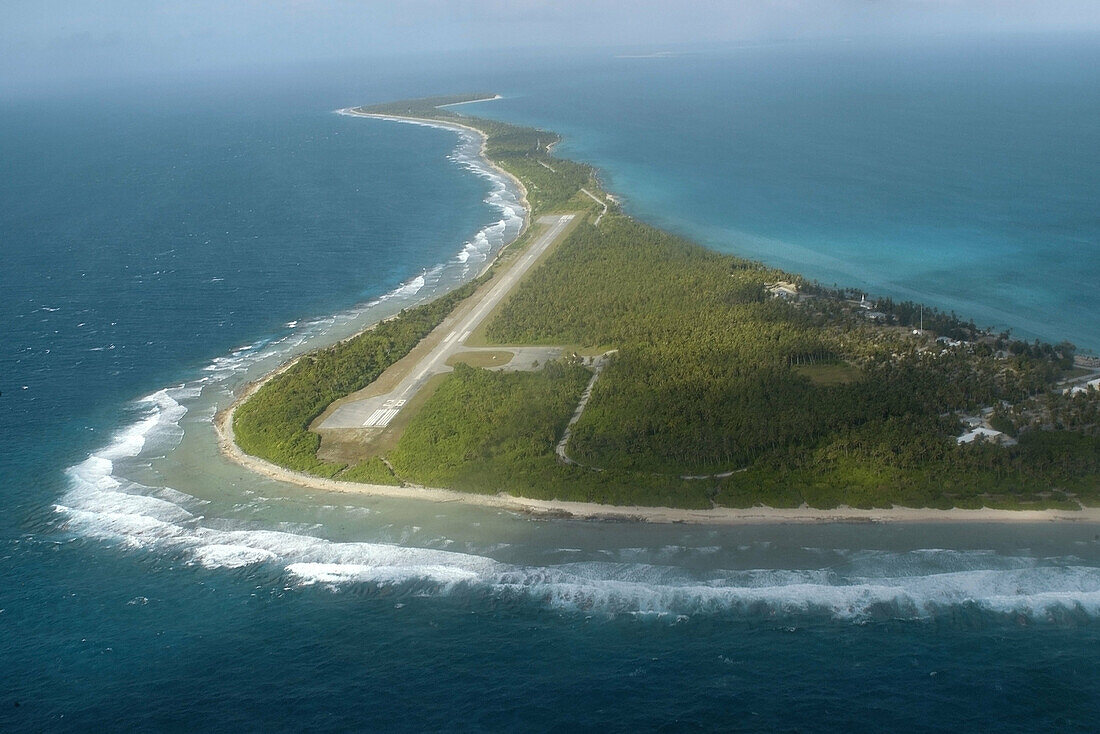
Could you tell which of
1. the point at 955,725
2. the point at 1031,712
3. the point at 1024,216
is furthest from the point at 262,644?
the point at 1024,216

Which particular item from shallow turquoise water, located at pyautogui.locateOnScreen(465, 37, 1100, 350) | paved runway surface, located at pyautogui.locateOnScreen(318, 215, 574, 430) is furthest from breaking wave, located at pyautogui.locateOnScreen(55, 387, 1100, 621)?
shallow turquoise water, located at pyautogui.locateOnScreen(465, 37, 1100, 350)

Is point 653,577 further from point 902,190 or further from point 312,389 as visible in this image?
point 902,190

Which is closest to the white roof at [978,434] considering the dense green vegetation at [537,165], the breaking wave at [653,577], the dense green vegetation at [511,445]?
the breaking wave at [653,577]

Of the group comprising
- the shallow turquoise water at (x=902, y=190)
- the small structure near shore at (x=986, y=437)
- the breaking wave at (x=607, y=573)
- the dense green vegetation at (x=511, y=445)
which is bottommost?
the breaking wave at (x=607, y=573)

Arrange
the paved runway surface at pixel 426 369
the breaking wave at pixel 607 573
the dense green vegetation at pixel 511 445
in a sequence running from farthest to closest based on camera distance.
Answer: the paved runway surface at pixel 426 369
the dense green vegetation at pixel 511 445
the breaking wave at pixel 607 573

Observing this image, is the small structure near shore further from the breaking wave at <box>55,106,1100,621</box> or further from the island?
the breaking wave at <box>55,106,1100,621</box>

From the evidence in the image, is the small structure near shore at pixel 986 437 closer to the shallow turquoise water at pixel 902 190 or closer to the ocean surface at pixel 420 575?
the ocean surface at pixel 420 575

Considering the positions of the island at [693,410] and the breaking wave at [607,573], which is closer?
the breaking wave at [607,573]

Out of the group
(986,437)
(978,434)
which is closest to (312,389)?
(978,434)
